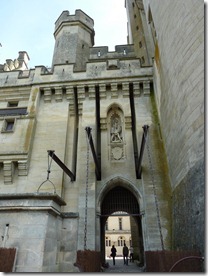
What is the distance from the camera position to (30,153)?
882 cm

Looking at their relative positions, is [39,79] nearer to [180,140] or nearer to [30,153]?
[30,153]

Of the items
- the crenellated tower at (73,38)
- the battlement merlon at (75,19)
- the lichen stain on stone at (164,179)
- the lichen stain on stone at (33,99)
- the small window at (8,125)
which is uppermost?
the battlement merlon at (75,19)

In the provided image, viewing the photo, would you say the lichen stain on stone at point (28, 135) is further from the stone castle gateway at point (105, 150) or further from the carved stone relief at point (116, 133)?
the carved stone relief at point (116, 133)

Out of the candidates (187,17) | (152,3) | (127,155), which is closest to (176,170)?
(127,155)

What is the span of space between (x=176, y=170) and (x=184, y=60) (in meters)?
3.27

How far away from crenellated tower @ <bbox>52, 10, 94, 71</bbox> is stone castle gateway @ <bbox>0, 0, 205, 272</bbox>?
118 inches

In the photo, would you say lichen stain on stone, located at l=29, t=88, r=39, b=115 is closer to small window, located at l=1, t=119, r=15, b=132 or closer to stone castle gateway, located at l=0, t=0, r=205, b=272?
stone castle gateway, located at l=0, t=0, r=205, b=272

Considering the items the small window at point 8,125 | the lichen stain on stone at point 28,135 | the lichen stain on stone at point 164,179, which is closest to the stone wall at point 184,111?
the lichen stain on stone at point 164,179

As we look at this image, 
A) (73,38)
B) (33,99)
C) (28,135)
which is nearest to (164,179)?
(28,135)

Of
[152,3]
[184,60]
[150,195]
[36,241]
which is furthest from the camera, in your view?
[152,3]

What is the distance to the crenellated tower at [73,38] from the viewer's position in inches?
539

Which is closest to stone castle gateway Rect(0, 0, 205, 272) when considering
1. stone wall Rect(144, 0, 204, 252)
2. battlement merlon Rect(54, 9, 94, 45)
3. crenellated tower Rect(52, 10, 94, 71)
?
stone wall Rect(144, 0, 204, 252)

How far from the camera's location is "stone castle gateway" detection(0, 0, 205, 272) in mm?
4930

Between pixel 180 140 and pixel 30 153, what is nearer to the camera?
pixel 180 140
